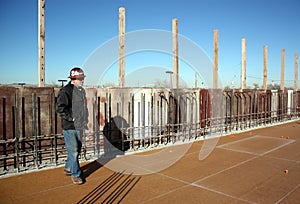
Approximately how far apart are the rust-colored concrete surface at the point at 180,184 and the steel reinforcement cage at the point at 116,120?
583 millimetres

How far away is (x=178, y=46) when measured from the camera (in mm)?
9508

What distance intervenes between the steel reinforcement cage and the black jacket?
0.94 m

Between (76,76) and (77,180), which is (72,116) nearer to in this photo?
(76,76)

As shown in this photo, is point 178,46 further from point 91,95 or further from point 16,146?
point 16,146

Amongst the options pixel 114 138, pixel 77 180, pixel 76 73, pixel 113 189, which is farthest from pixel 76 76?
pixel 114 138

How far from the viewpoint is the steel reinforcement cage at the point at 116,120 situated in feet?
17.5

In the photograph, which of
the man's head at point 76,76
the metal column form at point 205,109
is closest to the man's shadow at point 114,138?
the man's head at point 76,76

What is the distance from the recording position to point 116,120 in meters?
7.08

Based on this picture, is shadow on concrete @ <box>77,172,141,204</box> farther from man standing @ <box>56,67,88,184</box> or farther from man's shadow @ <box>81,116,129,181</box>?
man's shadow @ <box>81,116,129,181</box>

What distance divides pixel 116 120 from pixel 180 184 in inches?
116

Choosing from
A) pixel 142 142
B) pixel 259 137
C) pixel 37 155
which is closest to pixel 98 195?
pixel 37 155

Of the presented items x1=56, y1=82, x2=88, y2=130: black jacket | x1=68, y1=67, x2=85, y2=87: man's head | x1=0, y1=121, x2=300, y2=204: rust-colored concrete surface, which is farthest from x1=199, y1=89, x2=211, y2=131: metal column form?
x1=68, y1=67, x2=85, y2=87: man's head

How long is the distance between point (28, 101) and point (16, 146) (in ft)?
3.22

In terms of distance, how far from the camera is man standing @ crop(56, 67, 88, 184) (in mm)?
4762
